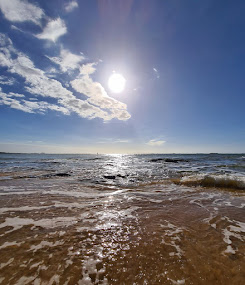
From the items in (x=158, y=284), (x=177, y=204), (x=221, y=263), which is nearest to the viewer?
(x=158, y=284)

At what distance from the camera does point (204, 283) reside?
2270 millimetres

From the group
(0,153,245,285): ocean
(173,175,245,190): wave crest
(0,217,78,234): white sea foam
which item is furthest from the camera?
(173,175,245,190): wave crest

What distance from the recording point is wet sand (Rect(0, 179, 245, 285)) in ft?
7.84

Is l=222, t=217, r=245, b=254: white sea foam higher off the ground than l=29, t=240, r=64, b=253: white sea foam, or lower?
higher

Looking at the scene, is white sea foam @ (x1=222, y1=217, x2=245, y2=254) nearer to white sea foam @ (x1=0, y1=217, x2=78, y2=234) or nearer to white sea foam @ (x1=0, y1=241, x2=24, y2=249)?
white sea foam @ (x1=0, y1=217, x2=78, y2=234)

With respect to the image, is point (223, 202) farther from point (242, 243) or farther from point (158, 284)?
point (158, 284)

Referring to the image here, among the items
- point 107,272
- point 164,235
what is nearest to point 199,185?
point 164,235

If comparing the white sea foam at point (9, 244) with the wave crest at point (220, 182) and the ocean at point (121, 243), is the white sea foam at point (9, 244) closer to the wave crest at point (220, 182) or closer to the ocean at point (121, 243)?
the ocean at point (121, 243)

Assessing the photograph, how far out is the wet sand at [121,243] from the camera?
2.39 meters

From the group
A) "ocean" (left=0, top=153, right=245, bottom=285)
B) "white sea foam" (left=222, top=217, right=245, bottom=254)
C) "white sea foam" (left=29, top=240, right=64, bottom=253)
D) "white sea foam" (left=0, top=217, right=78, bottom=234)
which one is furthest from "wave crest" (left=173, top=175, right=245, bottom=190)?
"white sea foam" (left=29, top=240, right=64, bottom=253)

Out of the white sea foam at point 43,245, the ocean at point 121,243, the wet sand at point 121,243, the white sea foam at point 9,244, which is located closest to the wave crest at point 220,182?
the wet sand at point 121,243

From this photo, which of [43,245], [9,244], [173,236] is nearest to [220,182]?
[173,236]

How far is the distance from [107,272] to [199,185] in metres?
9.10

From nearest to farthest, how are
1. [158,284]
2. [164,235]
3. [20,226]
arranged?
1. [158,284]
2. [164,235]
3. [20,226]
